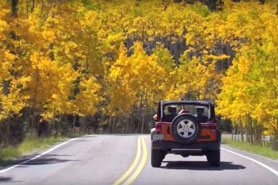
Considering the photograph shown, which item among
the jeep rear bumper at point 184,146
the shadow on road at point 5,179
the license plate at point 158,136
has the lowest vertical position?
the shadow on road at point 5,179

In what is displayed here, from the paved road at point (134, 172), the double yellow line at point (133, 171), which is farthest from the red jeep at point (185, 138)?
the double yellow line at point (133, 171)

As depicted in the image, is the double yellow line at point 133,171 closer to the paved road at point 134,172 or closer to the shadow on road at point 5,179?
the paved road at point 134,172

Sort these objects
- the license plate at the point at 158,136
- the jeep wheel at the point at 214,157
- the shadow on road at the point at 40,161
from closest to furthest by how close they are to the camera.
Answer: the license plate at the point at 158,136, the jeep wheel at the point at 214,157, the shadow on road at the point at 40,161

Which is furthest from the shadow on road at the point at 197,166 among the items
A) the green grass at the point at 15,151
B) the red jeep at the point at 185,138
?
the green grass at the point at 15,151

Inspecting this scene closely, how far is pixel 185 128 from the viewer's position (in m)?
18.7

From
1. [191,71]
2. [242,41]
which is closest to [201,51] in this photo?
[242,41]

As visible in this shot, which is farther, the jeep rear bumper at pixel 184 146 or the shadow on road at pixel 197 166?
the shadow on road at pixel 197 166

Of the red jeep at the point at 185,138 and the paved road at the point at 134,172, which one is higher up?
the red jeep at the point at 185,138

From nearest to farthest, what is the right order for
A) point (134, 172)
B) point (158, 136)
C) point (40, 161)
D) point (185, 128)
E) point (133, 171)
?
point (134, 172)
point (133, 171)
point (185, 128)
point (158, 136)
point (40, 161)

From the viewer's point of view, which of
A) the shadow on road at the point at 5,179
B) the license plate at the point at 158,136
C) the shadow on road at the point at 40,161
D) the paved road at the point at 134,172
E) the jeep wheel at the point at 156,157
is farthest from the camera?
the shadow on road at the point at 40,161

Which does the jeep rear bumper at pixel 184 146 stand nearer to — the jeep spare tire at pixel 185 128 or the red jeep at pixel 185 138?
the red jeep at pixel 185 138

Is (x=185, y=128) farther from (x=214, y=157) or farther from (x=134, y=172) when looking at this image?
(x=134, y=172)

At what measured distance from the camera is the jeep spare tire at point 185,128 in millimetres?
18594

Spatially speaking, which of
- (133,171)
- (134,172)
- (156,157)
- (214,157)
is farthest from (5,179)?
(214,157)
